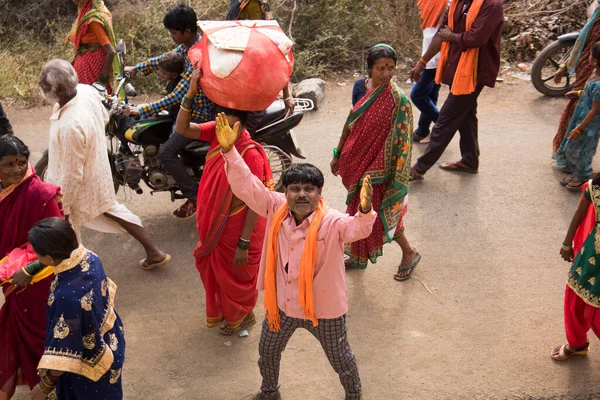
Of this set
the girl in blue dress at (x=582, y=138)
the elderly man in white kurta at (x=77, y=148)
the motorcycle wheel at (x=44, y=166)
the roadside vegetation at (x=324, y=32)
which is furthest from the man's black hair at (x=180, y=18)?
the girl in blue dress at (x=582, y=138)

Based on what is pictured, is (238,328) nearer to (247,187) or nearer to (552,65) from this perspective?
(247,187)

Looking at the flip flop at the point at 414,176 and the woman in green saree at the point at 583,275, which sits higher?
the woman in green saree at the point at 583,275

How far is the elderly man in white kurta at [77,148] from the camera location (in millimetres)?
3990

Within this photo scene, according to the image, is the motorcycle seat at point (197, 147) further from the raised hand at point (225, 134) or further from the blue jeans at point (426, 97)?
the blue jeans at point (426, 97)

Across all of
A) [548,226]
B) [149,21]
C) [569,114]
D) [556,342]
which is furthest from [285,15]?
[556,342]

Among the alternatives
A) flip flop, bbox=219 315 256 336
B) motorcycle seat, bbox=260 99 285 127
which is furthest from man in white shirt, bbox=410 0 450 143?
flip flop, bbox=219 315 256 336

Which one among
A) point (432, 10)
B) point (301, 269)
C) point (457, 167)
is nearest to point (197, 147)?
point (301, 269)

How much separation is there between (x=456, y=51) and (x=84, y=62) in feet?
11.8

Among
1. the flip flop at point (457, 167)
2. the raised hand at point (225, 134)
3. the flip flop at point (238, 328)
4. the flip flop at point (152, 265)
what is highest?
the raised hand at point (225, 134)

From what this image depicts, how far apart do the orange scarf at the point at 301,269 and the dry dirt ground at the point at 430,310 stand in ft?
2.46

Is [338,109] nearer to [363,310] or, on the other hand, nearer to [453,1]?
[453,1]

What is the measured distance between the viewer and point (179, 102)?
4949 mm

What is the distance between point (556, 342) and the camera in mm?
4152

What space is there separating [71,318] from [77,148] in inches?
→ 61.0
